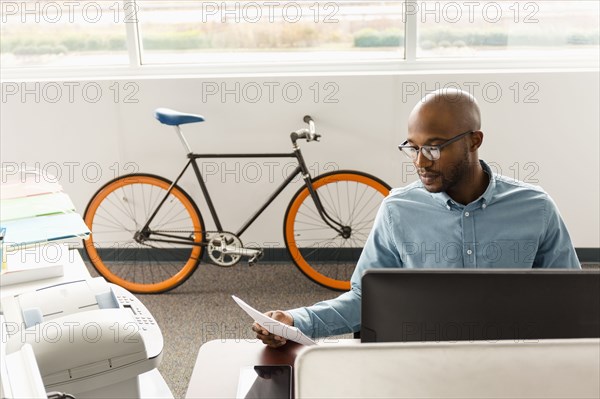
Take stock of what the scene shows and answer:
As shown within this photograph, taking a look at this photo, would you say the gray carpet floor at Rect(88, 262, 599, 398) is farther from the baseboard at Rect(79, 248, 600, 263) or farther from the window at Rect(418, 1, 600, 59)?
the window at Rect(418, 1, 600, 59)

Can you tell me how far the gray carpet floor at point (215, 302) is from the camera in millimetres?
3105

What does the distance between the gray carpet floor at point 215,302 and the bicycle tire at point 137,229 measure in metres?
0.11

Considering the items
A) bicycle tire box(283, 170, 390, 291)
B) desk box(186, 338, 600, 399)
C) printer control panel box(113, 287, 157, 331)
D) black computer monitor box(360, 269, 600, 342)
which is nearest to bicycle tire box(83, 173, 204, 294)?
bicycle tire box(283, 170, 390, 291)

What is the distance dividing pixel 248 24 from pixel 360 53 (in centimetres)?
56

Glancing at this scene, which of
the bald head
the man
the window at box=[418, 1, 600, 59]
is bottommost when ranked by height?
the man

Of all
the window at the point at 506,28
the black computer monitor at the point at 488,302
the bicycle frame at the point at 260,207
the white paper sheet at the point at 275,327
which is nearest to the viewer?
the black computer monitor at the point at 488,302

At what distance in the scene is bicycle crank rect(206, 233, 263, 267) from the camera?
11.8 feet

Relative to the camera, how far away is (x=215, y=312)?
342 centimetres

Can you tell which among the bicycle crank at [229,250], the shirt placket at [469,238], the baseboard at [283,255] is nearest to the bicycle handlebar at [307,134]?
the bicycle crank at [229,250]

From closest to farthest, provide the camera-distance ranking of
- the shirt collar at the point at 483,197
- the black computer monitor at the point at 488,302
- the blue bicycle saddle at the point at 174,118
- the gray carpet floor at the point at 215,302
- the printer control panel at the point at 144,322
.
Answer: the black computer monitor at the point at 488,302 < the printer control panel at the point at 144,322 < the shirt collar at the point at 483,197 < the gray carpet floor at the point at 215,302 < the blue bicycle saddle at the point at 174,118

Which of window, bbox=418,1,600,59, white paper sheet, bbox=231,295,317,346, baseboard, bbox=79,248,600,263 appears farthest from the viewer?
baseboard, bbox=79,248,600,263

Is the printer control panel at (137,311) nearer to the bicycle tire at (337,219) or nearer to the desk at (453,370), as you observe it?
the desk at (453,370)

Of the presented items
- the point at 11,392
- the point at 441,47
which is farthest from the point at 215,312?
the point at 11,392

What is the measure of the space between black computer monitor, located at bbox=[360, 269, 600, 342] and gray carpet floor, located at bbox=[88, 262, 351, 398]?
1.85 m
